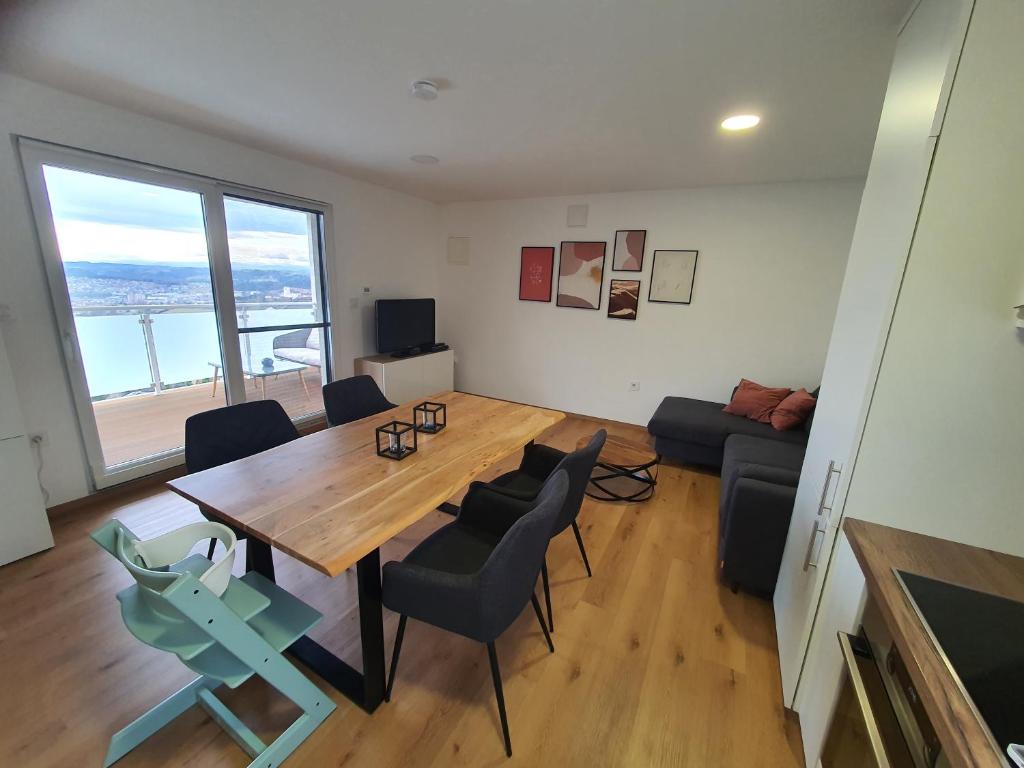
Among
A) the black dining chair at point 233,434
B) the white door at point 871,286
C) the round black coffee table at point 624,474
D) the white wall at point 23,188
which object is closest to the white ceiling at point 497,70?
the white wall at point 23,188

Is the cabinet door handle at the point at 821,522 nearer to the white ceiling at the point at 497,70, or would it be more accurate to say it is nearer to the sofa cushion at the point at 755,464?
the sofa cushion at the point at 755,464

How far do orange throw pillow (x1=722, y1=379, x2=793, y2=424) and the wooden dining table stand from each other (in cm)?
237

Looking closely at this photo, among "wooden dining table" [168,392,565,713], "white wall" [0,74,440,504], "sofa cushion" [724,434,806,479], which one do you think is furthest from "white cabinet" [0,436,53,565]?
"sofa cushion" [724,434,806,479]

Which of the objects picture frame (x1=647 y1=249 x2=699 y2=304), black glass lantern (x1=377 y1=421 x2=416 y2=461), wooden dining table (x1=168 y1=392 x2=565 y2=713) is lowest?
wooden dining table (x1=168 y1=392 x2=565 y2=713)

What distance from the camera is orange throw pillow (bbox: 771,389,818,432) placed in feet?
10.3

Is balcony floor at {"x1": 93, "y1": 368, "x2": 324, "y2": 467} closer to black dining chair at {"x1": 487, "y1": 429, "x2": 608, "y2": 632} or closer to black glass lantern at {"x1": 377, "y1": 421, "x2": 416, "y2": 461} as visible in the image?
black glass lantern at {"x1": 377, "y1": 421, "x2": 416, "y2": 461}

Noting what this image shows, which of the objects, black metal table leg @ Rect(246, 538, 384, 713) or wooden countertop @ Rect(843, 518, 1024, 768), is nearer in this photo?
wooden countertop @ Rect(843, 518, 1024, 768)

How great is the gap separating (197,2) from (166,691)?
8.38ft

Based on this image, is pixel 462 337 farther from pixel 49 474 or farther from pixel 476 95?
pixel 49 474

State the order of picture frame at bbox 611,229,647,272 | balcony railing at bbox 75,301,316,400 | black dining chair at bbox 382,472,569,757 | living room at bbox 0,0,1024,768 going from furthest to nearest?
picture frame at bbox 611,229,647,272 < balcony railing at bbox 75,301,316,400 < black dining chair at bbox 382,472,569,757 < living room at bbox 0,0,1024,768

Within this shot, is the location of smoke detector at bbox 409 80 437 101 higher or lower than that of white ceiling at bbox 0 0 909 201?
lower

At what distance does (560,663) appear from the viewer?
1.67 meters

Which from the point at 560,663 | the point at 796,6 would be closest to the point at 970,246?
the point at 796,6

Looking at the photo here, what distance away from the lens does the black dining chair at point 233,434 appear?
188cm
